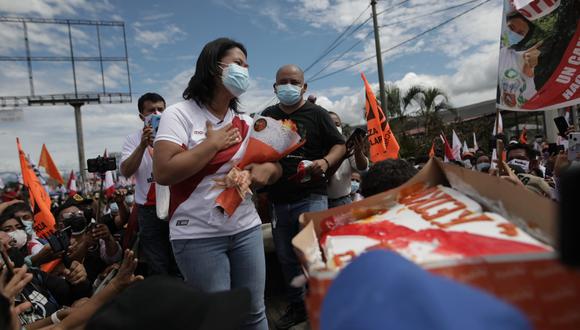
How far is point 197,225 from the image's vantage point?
5.83 feet

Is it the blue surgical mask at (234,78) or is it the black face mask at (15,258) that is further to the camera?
the black face mask at (15,258)

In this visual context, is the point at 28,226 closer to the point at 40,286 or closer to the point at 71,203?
the point at 71,203

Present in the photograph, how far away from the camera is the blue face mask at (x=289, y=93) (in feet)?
9.67

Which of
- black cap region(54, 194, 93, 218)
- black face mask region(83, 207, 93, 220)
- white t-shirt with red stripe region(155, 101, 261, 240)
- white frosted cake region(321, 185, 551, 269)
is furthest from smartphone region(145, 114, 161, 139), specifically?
black cap region(54, 194, 93, 218)

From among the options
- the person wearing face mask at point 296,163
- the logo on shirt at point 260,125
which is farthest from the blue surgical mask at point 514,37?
the logo on shirt at point 260,125

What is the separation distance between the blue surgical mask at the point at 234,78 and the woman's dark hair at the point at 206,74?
0.04 meters

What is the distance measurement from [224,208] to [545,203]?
1.26 metres

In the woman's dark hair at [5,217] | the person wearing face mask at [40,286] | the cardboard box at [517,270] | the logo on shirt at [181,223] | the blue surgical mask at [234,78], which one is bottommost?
the person wearing face mask at [40,286]

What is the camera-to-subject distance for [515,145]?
16.7ft

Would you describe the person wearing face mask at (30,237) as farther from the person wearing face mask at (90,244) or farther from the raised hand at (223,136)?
the raised hand at (223,136)

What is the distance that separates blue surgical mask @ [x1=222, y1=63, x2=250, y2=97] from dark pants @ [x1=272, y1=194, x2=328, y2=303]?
44.0 inches

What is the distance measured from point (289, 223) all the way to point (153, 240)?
3.32 feet

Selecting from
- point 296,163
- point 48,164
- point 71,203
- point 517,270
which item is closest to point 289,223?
point 296,163

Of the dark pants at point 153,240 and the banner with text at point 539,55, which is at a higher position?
the banner with text at point 539,55
